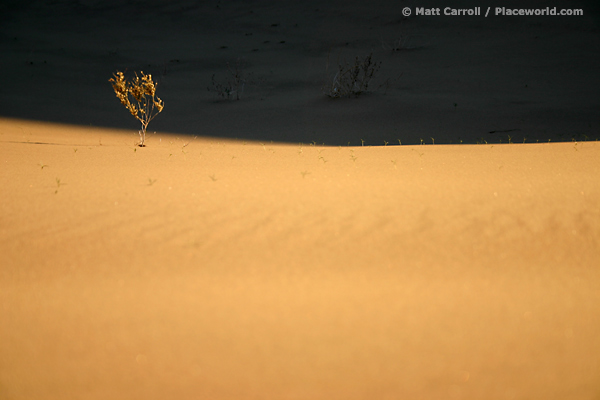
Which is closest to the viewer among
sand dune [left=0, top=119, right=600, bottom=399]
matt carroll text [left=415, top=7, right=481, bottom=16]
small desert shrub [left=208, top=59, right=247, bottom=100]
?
sand dune [left=0, top=119, right=600, bottom=399]

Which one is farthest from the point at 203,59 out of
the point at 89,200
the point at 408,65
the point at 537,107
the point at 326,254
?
the point at 326,254

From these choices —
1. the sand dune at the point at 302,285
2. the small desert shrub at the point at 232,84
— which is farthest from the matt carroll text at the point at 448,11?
the sand dune at the point at 302,285

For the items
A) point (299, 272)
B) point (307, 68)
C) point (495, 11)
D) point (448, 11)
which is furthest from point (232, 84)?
point (495, 11)

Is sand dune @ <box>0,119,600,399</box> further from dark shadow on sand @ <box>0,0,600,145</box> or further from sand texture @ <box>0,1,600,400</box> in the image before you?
dark shadow on sand @ <box>0,0,600,145</box>

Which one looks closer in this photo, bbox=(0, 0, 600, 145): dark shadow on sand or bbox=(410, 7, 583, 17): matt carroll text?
bbox=(0, 0, 600, 145): dark shadow on sand

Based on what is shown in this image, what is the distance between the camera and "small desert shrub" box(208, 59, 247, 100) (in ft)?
29.7

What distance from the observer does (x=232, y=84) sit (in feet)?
33.2

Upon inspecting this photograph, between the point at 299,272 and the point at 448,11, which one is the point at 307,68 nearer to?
the point at 448,11

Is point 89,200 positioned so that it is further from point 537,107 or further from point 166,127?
point 537,107

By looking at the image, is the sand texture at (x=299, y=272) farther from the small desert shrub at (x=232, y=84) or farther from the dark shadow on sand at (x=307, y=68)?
the small desert shrub at (x=232, y=84)

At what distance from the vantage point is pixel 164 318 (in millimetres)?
1572

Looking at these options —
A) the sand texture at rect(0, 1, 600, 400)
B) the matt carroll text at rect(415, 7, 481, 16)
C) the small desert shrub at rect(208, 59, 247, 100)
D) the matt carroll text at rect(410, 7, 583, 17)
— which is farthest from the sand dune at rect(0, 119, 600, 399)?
the matt carroll text at rect(415, 7, 481, 16)

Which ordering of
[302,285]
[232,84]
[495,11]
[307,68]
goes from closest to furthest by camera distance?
[302,285] → [232,84] → [307,68] → [495,11]

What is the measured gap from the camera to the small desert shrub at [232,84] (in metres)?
9.06
